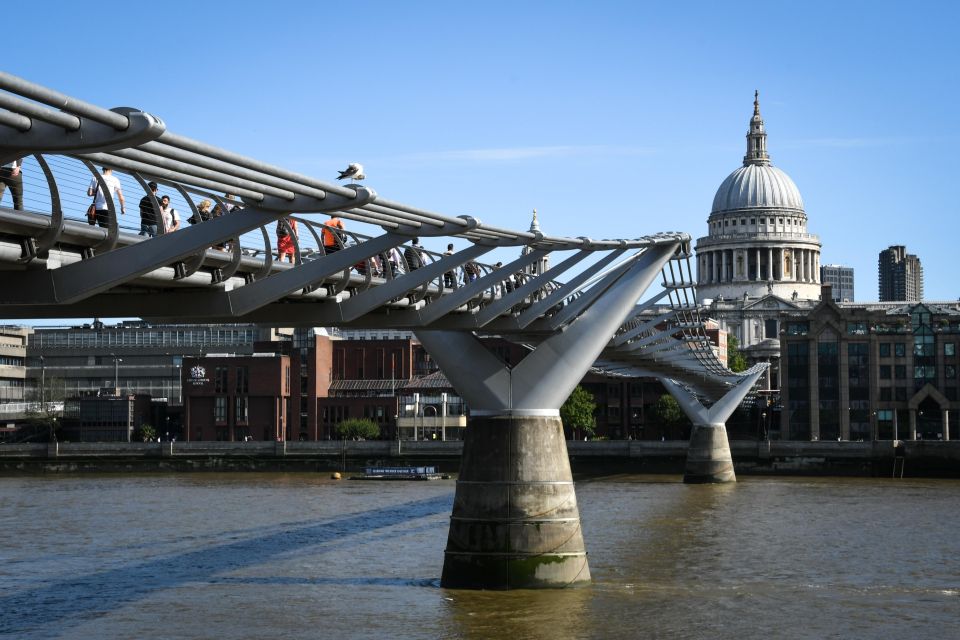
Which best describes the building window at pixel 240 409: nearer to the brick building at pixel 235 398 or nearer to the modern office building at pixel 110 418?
the brick building at pixel 235 398

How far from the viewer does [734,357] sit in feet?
479

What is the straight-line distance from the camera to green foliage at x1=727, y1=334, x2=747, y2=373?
140 metres

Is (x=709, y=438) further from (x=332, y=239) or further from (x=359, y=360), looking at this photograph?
(x=332, y=239)

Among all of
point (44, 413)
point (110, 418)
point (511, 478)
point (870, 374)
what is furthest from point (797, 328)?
point (511, 478)

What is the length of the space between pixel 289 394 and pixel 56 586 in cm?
8746

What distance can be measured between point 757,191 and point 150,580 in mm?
156319

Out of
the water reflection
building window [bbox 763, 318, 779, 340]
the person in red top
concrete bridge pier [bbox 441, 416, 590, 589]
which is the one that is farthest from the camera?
building window [bbox 763, 318, 779, 340]

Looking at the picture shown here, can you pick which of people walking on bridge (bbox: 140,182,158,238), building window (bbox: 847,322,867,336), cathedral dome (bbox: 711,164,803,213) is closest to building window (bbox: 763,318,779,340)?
cathedral dome (bbox: 711,164,803,213)

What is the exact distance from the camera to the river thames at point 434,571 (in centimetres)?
2783

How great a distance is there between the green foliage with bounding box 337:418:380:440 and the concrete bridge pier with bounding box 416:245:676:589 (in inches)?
3260

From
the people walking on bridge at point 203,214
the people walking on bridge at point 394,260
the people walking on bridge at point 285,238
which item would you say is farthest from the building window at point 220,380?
the people walking on bridge at point 203,214

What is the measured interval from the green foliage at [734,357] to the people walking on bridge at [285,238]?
359 feet

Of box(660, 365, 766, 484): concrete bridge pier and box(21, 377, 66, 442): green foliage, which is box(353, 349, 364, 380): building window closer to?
box(21, 377, 66, 442): green foliage

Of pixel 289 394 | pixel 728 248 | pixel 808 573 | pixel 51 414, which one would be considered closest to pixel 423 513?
pixel 808 573
